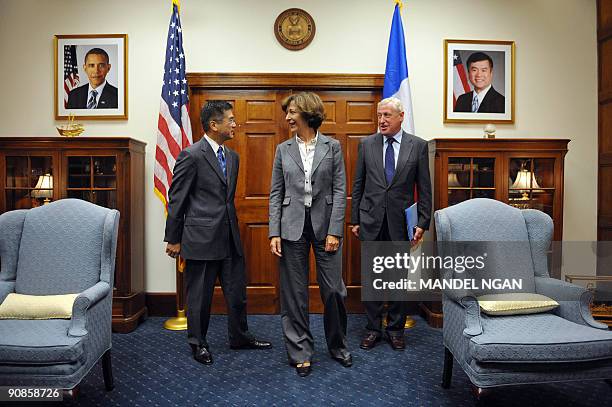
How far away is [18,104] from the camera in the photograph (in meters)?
4.22

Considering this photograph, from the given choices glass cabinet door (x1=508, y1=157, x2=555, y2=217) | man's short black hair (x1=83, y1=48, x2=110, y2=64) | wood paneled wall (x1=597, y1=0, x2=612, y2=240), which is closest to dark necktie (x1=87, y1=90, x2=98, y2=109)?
man's short black hair (x1=83, y1=48, x2=110, y2=64)

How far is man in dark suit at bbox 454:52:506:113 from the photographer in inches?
167

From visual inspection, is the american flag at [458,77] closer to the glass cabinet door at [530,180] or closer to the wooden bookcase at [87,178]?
the glass cabinet door at [530,180]

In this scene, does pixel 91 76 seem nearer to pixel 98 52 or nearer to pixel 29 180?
pixel 98 52

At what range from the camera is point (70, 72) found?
165 inches

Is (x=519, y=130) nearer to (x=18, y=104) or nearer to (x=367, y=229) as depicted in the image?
(x=367, y=229)

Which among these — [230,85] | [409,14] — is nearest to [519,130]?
[409,14]

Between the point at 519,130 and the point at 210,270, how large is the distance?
319 cm

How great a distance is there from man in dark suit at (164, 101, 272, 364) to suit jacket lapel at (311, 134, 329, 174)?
65 centimetres

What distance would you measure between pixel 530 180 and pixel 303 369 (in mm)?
2611

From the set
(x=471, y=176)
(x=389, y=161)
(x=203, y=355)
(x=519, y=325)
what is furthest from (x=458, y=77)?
(x=203, y=355)

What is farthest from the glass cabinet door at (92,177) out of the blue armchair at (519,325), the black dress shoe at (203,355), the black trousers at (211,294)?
the blue armchair at (519,325)

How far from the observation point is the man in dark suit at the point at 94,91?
13.7ft

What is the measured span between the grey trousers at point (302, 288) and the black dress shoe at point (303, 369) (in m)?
0.05
